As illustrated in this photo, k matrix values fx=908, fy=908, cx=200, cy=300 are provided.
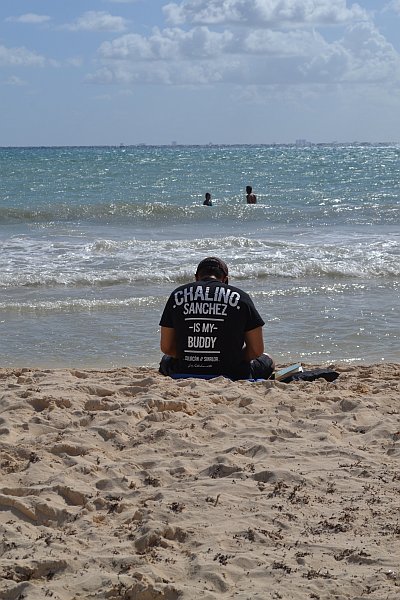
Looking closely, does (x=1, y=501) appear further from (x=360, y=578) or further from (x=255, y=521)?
(x=360, y=578)

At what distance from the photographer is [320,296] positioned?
1144cm

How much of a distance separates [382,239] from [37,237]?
684 centimetres

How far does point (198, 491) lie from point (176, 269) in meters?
9.23

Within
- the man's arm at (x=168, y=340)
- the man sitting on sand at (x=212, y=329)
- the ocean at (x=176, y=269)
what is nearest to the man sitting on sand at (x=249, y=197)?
the ocean at (x=176, y=269)

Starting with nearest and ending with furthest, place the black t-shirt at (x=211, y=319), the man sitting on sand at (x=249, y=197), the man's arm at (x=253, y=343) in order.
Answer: the black t-shirt at (x=211, y=319), the man's arm at (x=253, y=343), the man sitting on sand at (x=249, y=197)

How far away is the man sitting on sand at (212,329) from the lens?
6102 millimetres

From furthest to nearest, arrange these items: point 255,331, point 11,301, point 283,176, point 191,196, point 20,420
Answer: point 283,176 → point 191,196 → point 11,301 → point 255,331 → point 20,420

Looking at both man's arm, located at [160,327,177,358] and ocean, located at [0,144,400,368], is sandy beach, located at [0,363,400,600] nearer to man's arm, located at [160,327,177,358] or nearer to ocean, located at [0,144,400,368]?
man's arm, located at [160,327,177,358]

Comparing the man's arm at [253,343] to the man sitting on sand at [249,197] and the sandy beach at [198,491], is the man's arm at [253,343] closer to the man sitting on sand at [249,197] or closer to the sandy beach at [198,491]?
the sandy beach at [198,491]

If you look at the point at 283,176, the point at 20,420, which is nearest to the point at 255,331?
the point at 20,420

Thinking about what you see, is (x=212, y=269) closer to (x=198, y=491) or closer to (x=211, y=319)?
(x=211, y=319)

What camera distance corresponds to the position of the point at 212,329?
20.2 ft

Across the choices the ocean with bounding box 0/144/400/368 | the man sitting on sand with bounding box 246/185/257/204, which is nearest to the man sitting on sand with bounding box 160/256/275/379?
the ocean with bounding box 0/144/400/368

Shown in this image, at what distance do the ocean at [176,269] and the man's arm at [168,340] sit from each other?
1.88m
